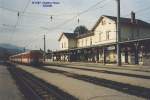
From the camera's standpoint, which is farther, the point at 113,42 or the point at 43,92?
the point at 113,42

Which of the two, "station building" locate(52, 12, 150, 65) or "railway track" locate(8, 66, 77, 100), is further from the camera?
"station building" locate(52, 12, 150, 65)

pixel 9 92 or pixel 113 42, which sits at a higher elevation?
pixel 113 42

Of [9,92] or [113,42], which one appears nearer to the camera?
[9,92]

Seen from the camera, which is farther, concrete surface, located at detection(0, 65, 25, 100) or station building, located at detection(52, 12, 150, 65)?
station building, located at detection(52, 12, 150, 65)

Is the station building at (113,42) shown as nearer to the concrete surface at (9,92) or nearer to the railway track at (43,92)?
the railway track at (43,92)

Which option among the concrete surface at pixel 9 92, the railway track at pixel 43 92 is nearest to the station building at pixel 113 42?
the railway track at pixel 43 92

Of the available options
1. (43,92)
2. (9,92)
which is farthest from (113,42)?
(9,92)

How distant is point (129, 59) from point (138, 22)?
41.7 feet

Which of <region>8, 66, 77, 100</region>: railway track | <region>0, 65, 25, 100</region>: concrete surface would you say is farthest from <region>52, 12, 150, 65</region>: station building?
<region>0, 65, 25, 100</region>: concrete surface

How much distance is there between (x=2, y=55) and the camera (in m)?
117

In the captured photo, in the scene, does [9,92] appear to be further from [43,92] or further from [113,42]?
[113,42]

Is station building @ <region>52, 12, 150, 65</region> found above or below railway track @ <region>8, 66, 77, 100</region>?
above

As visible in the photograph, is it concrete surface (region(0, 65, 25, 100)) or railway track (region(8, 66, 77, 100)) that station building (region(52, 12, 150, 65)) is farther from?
concrete surface (region(0, 65, 25, 100))

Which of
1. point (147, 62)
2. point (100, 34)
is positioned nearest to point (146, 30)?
point (100, 34)
